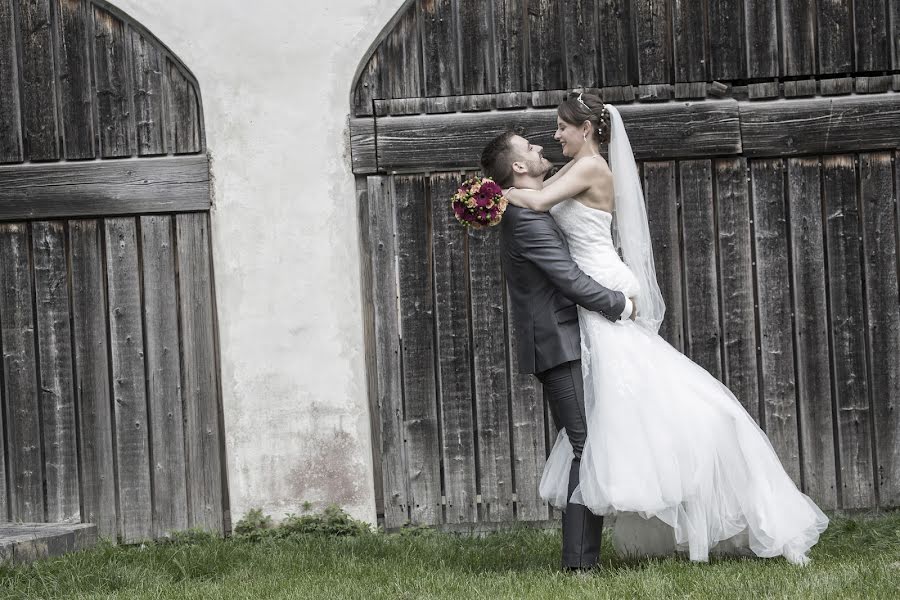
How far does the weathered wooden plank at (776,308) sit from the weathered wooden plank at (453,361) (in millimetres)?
1674

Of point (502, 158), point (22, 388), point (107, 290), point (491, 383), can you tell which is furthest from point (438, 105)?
point (22, 388)

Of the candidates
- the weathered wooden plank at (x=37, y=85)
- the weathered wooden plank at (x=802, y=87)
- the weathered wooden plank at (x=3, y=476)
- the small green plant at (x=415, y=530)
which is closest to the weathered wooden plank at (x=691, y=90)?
the weathered wooden plank at (x=802, y=87)

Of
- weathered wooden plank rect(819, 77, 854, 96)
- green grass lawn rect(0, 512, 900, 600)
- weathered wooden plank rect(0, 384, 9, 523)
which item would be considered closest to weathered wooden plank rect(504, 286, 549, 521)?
green grass lawn rect(0, 512, 900, 600)

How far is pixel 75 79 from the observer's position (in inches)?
230

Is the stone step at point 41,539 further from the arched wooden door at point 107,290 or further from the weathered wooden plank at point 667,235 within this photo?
the weathered wooden plank at point 667,235

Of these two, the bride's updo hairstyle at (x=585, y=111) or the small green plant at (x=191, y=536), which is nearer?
the bride's updo hairstyle at (x=585, y=111)

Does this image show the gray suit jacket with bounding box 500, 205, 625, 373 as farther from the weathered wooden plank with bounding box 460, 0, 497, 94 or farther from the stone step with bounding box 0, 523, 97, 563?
the stone step with bounding box 0, 523, 97, 563

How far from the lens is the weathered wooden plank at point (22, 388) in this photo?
5848mm

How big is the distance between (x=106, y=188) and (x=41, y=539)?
77.1 inches

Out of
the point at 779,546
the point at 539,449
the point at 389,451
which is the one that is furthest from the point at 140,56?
the point at 779,546

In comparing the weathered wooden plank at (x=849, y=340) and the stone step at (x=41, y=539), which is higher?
the weathered wooden plank at (x=849, y=340)

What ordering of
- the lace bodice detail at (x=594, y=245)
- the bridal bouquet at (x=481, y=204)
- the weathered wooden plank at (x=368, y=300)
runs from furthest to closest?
1. the weathered wooden plank at (x=368, y=300)
2. the lace bodice detail at (x=594, y=245)
3. the bridal bouquet at (x=481, y=204)

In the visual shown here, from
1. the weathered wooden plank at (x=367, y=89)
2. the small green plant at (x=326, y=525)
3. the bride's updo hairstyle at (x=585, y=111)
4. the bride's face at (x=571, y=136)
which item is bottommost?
the small green plant at (x=326, y=525)

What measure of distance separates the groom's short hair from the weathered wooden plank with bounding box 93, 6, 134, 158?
2.32 m
